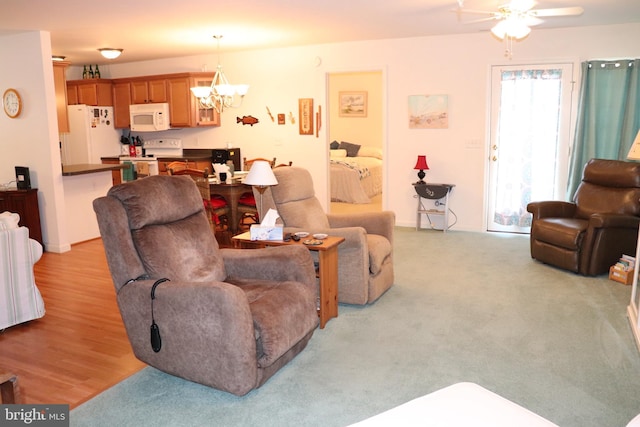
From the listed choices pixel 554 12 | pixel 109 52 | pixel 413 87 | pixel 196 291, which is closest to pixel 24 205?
pixel 109 52

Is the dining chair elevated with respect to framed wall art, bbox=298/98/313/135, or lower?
lower

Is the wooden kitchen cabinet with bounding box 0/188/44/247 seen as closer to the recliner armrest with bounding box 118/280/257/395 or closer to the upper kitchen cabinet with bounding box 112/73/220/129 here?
the upper kitchen cabinet with bounding box 112/73/220/129

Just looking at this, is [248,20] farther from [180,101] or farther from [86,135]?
[86,135]

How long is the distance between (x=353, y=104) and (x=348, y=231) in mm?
6702

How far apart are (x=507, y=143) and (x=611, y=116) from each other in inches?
44.7

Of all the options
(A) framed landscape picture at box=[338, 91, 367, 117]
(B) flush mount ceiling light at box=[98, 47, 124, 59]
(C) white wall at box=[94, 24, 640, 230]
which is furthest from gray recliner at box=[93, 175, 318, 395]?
(A) framed landscape picture at box=[338, 91, 367, 117]

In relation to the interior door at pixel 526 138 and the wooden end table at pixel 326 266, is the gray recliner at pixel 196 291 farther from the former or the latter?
the interior door at pixel 526 138

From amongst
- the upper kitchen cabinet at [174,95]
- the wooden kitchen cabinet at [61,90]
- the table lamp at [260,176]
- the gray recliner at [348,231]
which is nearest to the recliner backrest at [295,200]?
the gray recliner at [348,231]

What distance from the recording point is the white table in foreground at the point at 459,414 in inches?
56.2

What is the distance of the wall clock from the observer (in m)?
5.93

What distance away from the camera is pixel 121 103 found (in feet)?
28.9

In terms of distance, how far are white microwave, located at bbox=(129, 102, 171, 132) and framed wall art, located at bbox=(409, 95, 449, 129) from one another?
391cm

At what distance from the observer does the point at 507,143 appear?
646cm

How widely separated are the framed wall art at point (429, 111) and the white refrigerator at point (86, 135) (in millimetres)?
5155
